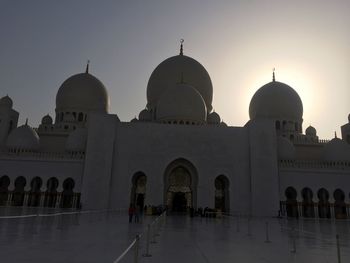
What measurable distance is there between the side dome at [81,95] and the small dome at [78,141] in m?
5.35

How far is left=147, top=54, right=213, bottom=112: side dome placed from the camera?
88.5 ft

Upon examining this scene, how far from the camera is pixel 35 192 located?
21.3 m

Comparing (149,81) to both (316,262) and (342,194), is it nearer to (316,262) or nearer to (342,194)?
(342,194)

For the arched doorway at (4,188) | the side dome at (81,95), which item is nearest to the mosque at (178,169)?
the arched doorway at (4,188)

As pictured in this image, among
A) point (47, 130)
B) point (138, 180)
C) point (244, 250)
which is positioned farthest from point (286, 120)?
point (244, 250)

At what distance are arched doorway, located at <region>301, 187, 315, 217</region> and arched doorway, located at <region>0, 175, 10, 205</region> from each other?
62.7 ft

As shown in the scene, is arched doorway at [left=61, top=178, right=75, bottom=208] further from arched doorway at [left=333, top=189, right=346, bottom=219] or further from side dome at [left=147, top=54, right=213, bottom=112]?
arched doorway at [left=333, top=189, right=346, bottom=219]

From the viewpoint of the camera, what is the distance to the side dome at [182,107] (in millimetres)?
22719

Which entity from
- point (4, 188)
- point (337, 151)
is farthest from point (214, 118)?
point (4, 188)

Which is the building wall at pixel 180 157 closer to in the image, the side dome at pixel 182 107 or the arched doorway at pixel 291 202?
the side dome at pixel 182 107

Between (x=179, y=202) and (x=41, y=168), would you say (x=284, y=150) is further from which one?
(x=41, y=168)

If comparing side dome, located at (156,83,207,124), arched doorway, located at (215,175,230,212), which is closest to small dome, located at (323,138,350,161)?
arched doorway, located at (215,175,230,212)

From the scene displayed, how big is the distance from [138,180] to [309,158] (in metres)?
13.3

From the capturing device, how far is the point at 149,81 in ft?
92.8
